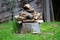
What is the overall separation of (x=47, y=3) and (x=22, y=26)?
4568mm

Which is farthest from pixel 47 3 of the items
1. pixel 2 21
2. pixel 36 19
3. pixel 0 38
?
pixel 0 38

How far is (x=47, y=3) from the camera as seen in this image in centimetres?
1074

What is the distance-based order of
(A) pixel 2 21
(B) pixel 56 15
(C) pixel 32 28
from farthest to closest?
(B) pixel 56 15, (A) pixel 2 21, (C) pixel 32 28

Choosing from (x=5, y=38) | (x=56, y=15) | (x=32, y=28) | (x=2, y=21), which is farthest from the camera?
(x=56, y=15)

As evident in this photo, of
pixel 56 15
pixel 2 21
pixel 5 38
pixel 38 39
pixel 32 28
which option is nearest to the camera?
pixel 5 38

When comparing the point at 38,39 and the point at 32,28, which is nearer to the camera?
the point at 38,39

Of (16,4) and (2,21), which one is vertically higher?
(16,4)

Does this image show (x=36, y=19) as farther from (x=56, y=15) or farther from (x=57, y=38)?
(x=56, y=15)

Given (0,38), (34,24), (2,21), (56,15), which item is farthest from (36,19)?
(56,15)

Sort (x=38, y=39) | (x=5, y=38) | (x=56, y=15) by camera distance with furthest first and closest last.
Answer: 1. (x=56, y=15)
2. (x=38, y=39)
3. (x=5, y=38)

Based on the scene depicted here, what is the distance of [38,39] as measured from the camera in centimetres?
499

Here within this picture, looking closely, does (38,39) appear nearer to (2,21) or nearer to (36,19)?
(36,19)

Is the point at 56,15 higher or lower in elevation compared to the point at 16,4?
lower

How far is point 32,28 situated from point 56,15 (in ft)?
21.7
